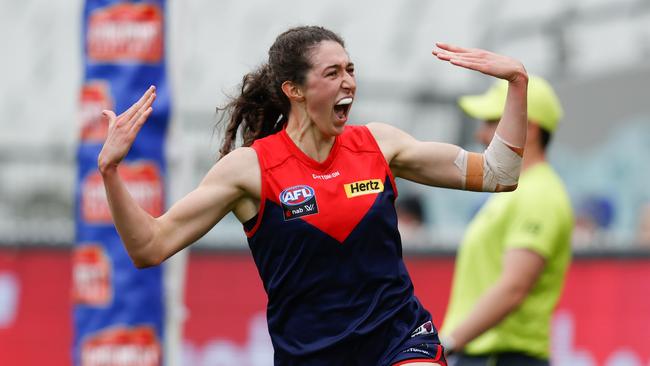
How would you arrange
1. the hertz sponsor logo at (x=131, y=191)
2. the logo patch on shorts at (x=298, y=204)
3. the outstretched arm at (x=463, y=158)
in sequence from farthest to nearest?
the hertz sponsor logo at (x=131, y=191) < the outstretched arm at (x=463, y=158) < the logo patch on shorts at (x=298, y=204)

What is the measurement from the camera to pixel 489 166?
5.13 m

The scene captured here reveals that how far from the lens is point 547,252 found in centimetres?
641

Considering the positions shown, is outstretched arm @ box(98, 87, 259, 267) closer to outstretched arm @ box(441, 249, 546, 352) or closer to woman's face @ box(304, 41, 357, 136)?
woman's face @ box(304, 41, 357, 136)

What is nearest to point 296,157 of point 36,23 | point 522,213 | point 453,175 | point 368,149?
point 368,149

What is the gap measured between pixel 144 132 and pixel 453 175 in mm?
2702

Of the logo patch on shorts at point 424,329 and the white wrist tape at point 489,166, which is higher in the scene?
the white wrist tape at point 489,166

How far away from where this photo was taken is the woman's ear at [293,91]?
5.09 m

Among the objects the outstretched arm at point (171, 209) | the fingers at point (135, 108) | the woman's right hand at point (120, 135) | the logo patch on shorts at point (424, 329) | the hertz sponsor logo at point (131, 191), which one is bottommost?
the logo patch on shorts at point (424, 329)

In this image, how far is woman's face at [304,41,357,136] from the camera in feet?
16.2

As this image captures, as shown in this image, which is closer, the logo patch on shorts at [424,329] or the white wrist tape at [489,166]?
the logo patch on shorts at [424,329]

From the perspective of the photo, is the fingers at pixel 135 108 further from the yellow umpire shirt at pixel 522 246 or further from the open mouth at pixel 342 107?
the yellow umpire shirt at pixel 522 246

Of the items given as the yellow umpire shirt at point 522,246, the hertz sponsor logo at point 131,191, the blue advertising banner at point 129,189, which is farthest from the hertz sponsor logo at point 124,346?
the yellow umpire shirt at point 522,246

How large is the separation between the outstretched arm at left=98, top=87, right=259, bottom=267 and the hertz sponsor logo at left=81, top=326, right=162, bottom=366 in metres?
2.54

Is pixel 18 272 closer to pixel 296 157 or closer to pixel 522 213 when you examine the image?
pixel 522 213
